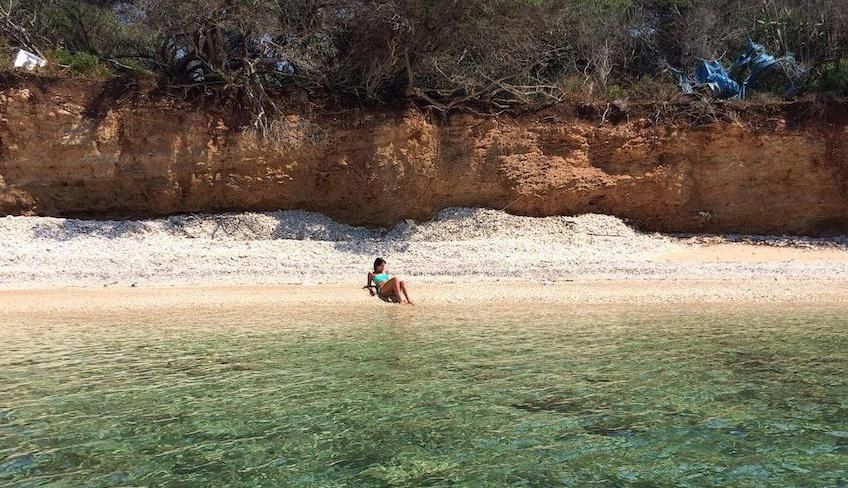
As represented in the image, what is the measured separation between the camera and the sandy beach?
1152cm

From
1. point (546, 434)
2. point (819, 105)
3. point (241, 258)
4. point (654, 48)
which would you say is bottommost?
point (546, 434)

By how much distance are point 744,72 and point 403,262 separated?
43.1 ft

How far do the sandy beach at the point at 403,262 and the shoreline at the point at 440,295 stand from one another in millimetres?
36

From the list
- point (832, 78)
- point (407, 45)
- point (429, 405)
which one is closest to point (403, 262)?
point (407, 45)

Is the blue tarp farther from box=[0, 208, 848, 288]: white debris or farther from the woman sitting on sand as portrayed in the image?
the woman sitting on sand

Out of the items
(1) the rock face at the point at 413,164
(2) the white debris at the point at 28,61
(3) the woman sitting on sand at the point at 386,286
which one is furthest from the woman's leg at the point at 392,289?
(2) the white debris at the point at 28,61

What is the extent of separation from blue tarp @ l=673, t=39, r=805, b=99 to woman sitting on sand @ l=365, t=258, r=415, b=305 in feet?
40.1

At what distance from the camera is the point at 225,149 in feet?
57.9

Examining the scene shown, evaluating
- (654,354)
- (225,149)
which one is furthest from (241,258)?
(654,354)

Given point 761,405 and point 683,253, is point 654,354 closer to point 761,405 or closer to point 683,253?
point 761,405

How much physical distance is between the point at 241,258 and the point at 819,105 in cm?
1639

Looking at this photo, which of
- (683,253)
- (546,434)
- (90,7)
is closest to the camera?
(546,434)

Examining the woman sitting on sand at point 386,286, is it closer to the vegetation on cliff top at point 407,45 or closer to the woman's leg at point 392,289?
the woman's leg at point 392,289

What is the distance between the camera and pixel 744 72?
20188 mm
